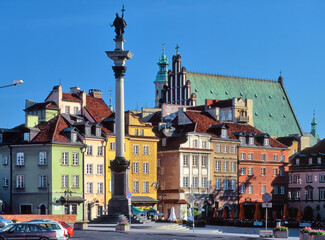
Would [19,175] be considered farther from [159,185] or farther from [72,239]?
[72,239]

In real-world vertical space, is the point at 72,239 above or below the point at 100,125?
below

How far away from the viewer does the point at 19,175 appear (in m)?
102

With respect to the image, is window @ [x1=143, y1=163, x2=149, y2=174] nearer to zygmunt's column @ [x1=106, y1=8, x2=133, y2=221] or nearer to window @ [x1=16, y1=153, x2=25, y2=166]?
window @ [x1=16, y1=153, x2=25, y2=166]

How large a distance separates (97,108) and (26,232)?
223 feet

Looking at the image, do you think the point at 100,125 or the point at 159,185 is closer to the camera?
the point at 100,125

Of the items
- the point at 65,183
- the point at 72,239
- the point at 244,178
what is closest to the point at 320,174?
the point at 244,178

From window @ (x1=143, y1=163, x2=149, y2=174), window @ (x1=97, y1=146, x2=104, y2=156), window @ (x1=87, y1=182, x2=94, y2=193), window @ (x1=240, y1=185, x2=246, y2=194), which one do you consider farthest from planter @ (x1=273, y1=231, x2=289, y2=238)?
window @ (x1=240, y1=185, x2=246, y2=194)

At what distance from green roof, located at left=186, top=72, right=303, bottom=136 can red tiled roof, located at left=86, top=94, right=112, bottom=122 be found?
40.9m

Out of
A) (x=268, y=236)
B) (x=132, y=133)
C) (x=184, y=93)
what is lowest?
(x=268, y=236)

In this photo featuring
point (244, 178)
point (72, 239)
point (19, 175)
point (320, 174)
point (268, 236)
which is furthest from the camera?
point (320, 174)

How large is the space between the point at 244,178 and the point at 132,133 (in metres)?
22.9

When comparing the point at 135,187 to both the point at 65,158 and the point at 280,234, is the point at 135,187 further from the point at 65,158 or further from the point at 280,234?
the point at 280,234

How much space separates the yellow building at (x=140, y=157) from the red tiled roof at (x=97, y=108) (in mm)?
5020

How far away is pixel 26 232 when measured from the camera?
49.8 metres
